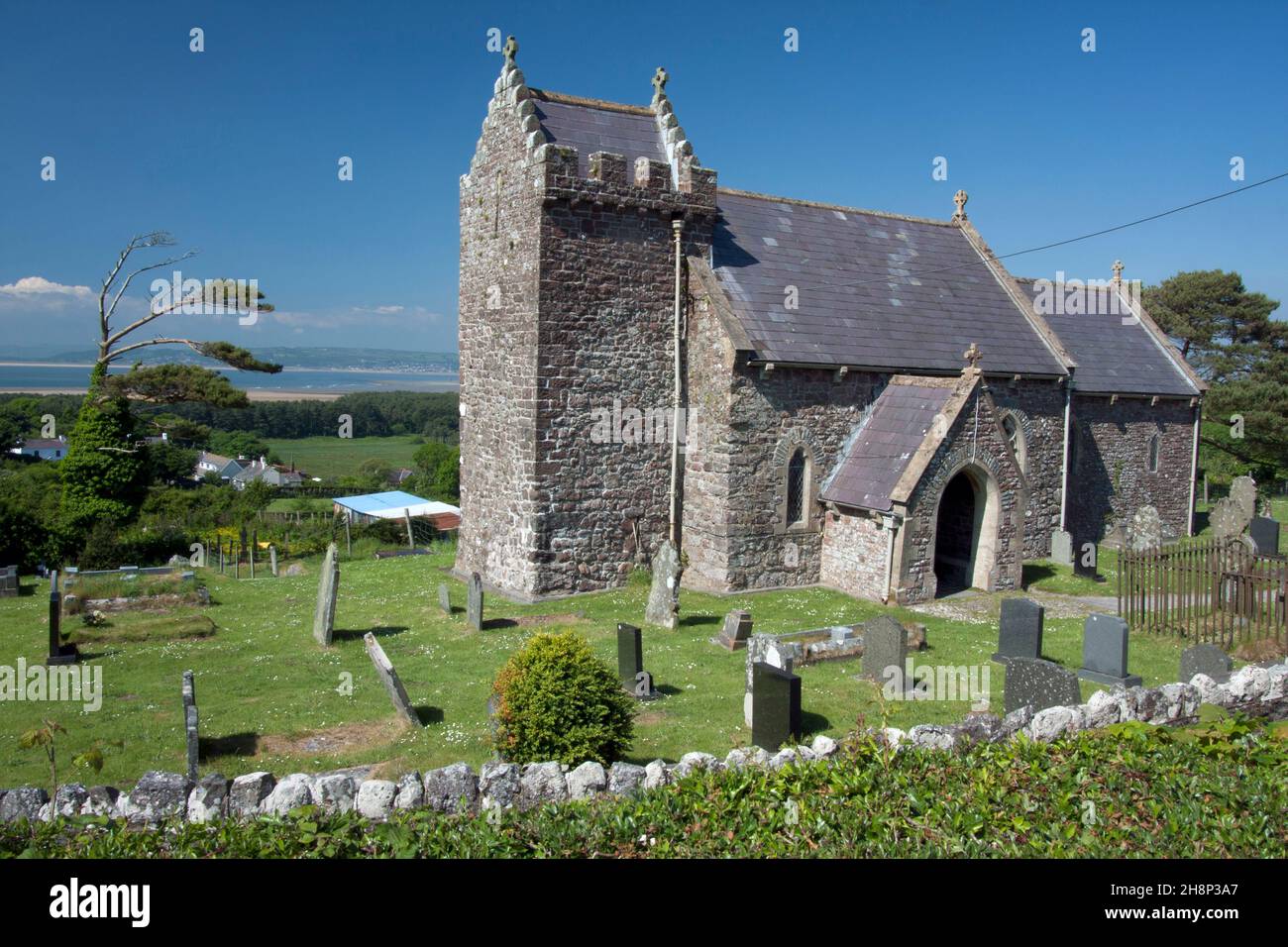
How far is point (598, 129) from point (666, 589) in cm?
1032

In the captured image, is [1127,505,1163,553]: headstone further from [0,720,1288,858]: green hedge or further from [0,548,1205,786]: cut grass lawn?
[0,720,1288,858]: green hedge

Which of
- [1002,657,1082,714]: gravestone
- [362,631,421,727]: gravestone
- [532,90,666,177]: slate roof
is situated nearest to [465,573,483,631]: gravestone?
[362,631,421,727]: gravestone

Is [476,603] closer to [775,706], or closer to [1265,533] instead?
[775,706]

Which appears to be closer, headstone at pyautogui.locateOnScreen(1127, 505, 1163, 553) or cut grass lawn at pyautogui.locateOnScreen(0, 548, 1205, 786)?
cut grass lawn at pyautogui.locateOnScreen(0, 548, 1205, 786)

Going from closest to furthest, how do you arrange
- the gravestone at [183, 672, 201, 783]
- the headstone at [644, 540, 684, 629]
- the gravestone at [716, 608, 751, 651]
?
the gravestone at [183, 672, 201, 783] < the gravestone at [716, 608, 751, 651] < the headstone at [644, 540, 684, 629]

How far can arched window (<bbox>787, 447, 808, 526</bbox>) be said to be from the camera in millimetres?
19109

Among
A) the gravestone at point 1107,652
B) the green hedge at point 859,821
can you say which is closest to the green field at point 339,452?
the gravestone at point 1107,652

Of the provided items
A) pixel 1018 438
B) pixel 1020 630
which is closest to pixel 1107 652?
pixel 1020 630

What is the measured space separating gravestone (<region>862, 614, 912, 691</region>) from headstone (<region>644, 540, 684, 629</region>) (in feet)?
12.4

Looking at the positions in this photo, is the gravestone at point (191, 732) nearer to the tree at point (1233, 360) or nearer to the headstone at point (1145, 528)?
the headstone at point (1145, 528)

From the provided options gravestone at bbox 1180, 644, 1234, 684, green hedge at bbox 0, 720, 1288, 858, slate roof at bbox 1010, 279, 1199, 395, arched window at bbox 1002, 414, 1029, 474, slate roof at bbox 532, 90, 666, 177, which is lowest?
gravestone at bbox 1180, 644, 1234, 684

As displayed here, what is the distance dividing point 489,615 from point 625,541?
3.44 meters

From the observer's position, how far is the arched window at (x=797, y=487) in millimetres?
19109

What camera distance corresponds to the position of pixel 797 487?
1930 centimetres
